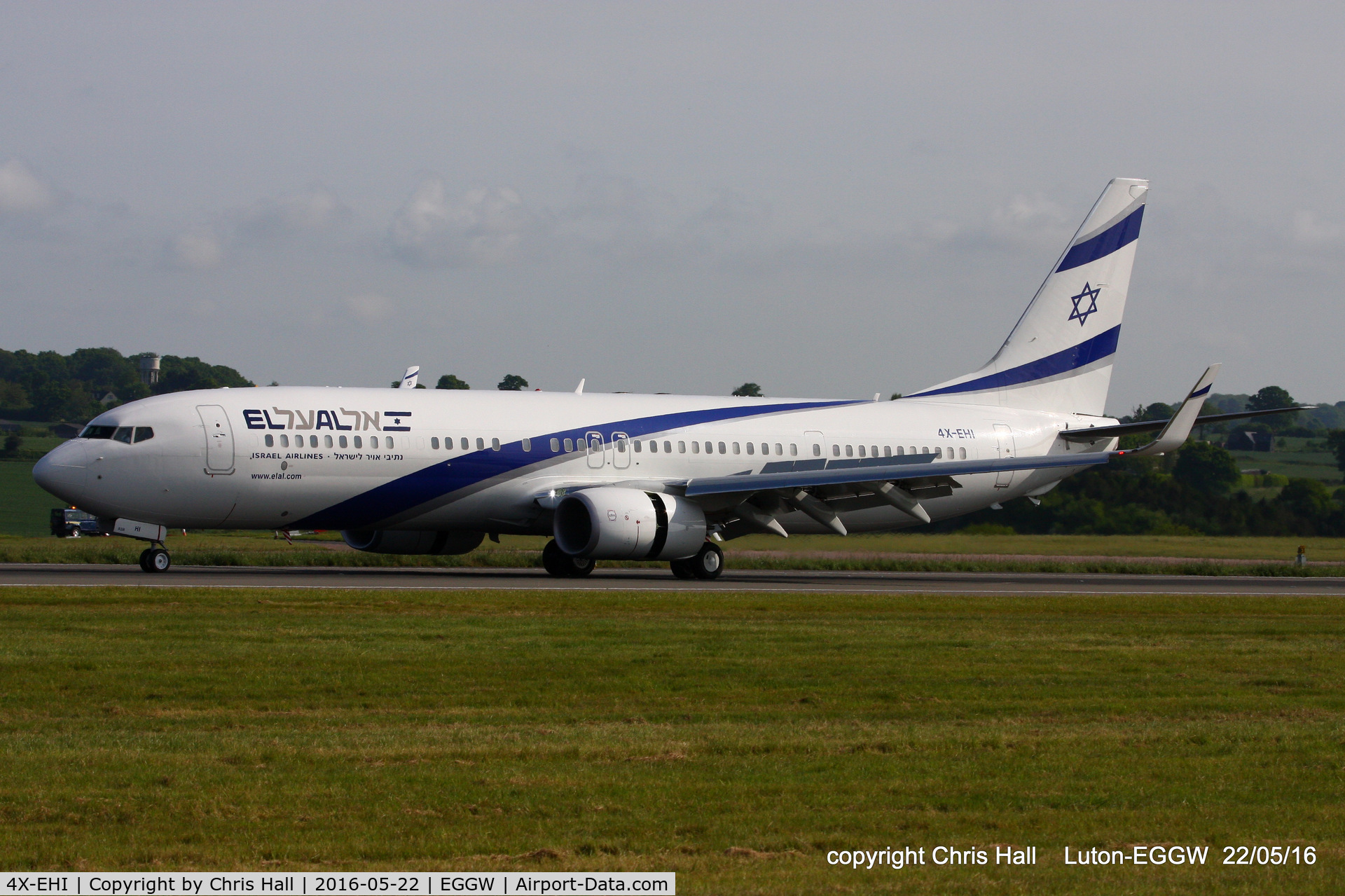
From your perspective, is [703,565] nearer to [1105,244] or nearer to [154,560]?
[154,560]

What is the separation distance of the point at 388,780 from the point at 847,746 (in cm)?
365

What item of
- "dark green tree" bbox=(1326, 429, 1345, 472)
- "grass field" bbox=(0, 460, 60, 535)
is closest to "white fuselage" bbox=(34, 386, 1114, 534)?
"grass field" bbox=(0, 460, 60, 535)

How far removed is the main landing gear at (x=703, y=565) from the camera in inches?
1273

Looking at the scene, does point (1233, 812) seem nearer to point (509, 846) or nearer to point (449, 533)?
point (509, 846)

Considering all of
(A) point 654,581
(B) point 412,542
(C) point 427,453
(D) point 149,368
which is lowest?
(A) point 654,581

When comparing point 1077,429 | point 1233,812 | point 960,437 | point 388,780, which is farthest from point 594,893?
point 1077,429

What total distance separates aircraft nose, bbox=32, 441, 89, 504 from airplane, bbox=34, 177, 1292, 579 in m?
0.03

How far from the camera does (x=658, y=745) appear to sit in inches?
441

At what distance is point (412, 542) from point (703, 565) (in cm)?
671

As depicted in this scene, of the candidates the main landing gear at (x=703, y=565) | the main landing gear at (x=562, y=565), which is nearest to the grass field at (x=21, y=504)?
the main landing gear at (x=562, y=565)

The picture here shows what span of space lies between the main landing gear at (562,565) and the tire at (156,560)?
794 centimetres

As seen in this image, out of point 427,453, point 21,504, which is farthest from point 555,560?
point 21,504

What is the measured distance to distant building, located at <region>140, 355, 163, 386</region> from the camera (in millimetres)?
100625

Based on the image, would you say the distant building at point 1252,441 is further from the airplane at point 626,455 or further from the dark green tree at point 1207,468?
the airplane at point 626,455
